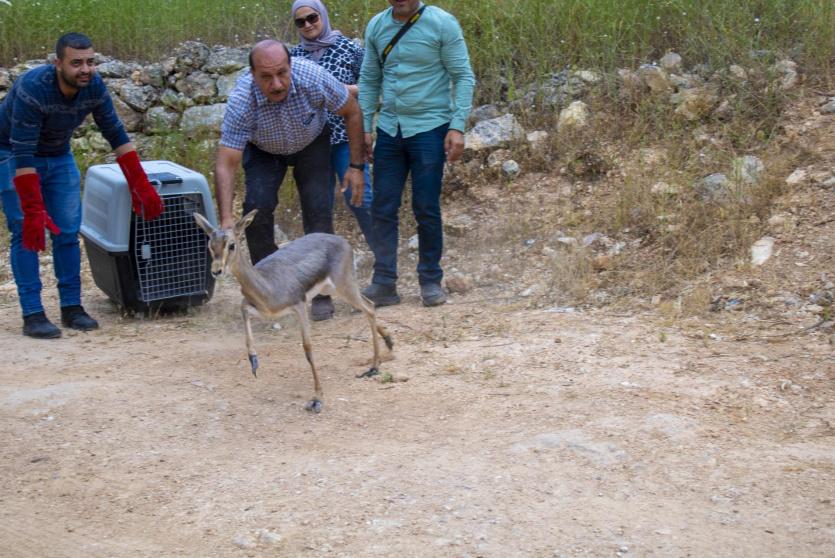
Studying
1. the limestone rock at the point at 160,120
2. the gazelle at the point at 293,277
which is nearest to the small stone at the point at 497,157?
the gazelle at the point at 293,277

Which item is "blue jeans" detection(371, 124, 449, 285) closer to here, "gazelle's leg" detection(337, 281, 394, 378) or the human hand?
the human hand

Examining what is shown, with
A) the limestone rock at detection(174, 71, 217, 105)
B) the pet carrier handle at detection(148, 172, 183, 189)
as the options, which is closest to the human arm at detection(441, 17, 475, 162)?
the pet carrier handle at detection(148, 172, 183, 189)

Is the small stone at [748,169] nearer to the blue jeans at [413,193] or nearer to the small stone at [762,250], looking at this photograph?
the small stone at [762,250]

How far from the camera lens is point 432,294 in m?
7.43

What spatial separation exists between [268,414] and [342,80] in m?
2.89

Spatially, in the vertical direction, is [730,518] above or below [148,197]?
below

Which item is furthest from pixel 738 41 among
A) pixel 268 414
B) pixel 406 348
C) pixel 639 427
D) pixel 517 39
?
pixel 268 414

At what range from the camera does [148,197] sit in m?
6.84

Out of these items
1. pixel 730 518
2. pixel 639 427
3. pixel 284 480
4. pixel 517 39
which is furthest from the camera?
pixel 517 39

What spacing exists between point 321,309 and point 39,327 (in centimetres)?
195

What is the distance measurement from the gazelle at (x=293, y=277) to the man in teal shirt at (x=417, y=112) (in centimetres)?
95

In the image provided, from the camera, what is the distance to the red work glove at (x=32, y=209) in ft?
21.5

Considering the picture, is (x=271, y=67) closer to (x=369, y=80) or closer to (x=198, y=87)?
(x=369, y=80)

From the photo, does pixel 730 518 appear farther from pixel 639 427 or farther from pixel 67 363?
pixel 67 363
